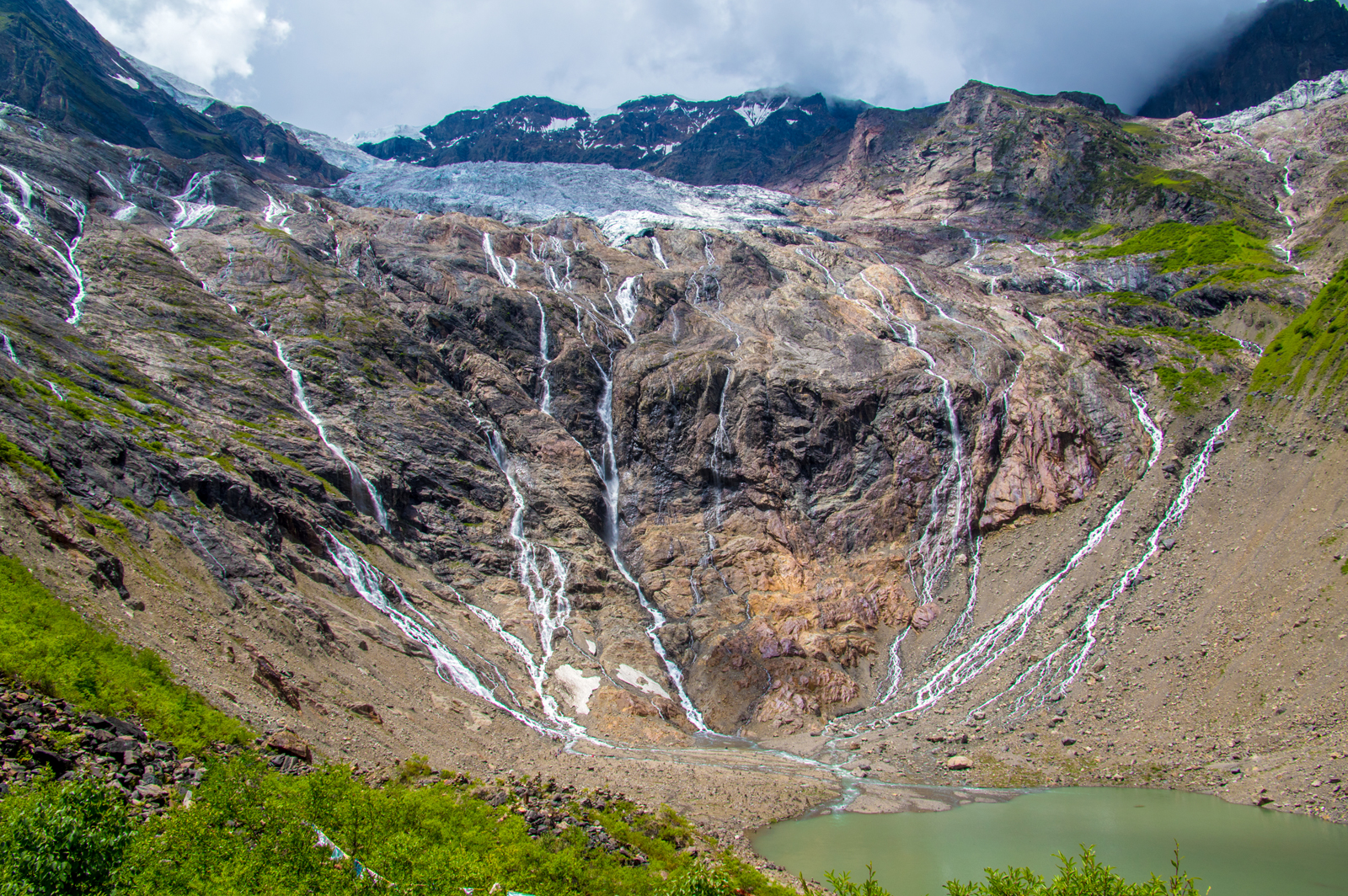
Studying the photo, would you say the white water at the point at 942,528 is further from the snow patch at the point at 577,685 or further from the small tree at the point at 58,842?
the small tree at the point at 58,842

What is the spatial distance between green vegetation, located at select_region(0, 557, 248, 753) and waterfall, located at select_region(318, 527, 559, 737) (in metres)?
20.2

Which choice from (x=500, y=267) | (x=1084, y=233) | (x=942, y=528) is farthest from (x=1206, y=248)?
(x=500, y=267)

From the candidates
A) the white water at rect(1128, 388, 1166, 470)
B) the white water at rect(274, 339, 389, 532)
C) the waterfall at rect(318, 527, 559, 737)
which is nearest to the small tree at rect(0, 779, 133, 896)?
the waterfall at rect(318, 527, 559, 737)

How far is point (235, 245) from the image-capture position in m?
93.2

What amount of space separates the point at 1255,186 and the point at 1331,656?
14715 cm

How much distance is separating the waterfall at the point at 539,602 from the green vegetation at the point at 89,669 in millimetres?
24492

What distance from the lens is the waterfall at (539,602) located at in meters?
49.7

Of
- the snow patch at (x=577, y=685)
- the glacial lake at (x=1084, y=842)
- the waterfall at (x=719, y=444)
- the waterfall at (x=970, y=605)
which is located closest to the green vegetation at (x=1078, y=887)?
the glacial lake at (x=1084, y=842)

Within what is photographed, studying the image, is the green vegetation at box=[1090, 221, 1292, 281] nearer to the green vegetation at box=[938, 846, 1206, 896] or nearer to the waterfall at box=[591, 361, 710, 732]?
the waterfall at box=[591, 361, 710, 732]

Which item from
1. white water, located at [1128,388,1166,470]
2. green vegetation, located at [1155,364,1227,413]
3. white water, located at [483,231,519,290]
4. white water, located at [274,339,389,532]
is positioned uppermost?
white water, located at [483,231,519,290]

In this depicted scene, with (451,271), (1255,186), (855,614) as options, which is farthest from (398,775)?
(1255,186)

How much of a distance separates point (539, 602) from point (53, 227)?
72726 mm

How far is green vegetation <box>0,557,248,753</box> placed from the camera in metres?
21.7

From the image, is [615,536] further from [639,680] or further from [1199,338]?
[1199,338]
